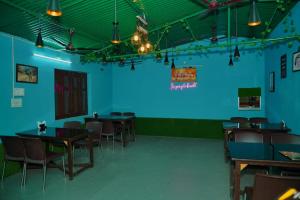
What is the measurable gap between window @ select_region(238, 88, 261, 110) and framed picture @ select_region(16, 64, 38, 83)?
19.0 feet

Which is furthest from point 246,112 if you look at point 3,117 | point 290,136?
point 3,117

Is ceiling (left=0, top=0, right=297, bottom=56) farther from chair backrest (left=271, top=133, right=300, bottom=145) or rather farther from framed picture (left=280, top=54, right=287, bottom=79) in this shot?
chair backrest (left=271, top=133, right=300, bottom=145)

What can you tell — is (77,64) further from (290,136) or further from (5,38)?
(290,136)

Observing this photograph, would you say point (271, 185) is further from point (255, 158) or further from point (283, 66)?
point (283, 66)

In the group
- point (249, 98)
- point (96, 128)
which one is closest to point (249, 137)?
point (96, 128)

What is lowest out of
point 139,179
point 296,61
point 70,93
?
point 139,179

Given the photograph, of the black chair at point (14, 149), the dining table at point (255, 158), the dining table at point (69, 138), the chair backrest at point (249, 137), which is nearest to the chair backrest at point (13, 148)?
the black chair at point (14, 149)

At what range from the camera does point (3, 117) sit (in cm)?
417

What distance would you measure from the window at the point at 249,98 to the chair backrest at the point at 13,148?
606 centimetres

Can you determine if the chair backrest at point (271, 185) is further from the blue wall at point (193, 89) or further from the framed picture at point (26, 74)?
the blue wall at point (193, 89)

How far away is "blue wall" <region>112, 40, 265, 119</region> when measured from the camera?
7.02m

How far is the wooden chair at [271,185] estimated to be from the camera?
1773 millimetres

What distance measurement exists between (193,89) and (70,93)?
3.90m

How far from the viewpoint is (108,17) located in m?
4.54
